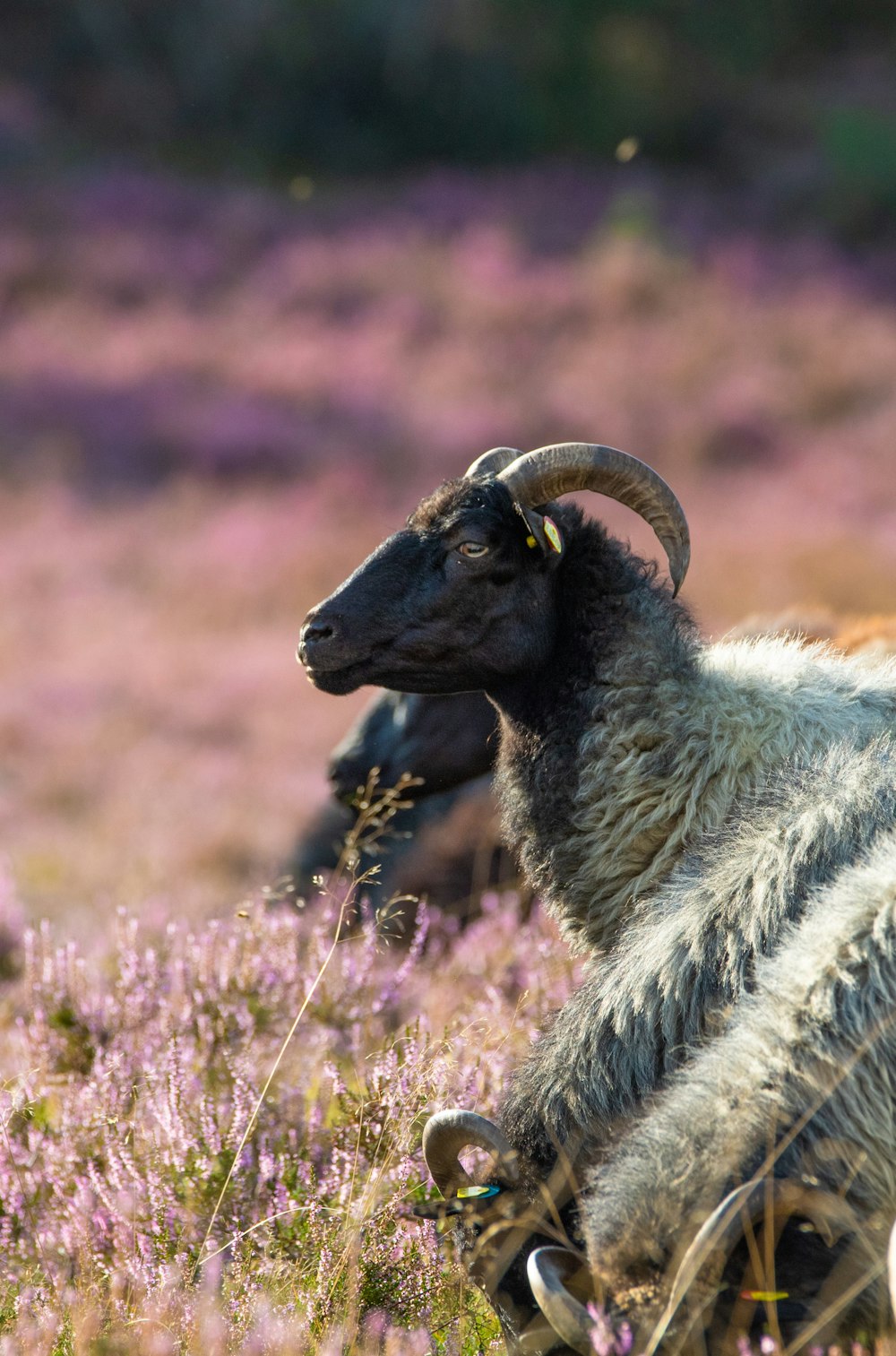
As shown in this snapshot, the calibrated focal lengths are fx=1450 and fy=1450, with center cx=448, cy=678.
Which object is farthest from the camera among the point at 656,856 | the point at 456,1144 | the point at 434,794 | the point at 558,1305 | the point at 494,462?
the point at 434,794

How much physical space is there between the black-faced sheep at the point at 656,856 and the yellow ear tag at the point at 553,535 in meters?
0.05

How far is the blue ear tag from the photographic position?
3066mm

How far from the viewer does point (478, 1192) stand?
306 centimetres

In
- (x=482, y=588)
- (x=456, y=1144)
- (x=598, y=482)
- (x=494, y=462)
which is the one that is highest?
(x=494, y=462)

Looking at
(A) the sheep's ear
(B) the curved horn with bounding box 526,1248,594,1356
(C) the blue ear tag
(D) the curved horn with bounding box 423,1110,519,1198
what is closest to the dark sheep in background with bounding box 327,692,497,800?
(A) the sheep's ear

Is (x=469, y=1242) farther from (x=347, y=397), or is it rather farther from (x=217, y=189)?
(x=217, y=189)

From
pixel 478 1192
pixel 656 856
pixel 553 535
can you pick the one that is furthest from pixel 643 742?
pixel 478 1192

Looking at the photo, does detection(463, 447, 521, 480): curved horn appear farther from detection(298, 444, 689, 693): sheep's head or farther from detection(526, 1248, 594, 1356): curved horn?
detection(526, 1248, 594, 1356): curved horn

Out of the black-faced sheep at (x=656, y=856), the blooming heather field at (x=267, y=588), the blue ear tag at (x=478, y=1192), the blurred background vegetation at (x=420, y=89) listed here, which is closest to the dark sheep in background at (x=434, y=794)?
the blooming heather field at (x=267, y=588)

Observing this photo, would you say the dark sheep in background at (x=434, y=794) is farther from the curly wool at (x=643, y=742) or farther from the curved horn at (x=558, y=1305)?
the curved horn at (x=558, y=1305)

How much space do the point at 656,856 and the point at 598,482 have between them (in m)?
1.10

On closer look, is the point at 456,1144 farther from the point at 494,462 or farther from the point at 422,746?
the point at 422,746

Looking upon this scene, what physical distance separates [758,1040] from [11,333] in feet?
58.5

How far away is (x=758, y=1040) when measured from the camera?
291cm
